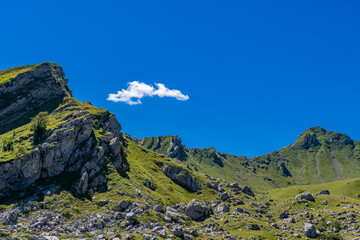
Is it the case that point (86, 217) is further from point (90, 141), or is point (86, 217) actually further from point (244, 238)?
point (244, 238)

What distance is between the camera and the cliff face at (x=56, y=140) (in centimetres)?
8019

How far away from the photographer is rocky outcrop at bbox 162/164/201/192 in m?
128

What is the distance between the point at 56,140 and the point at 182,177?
6707cm

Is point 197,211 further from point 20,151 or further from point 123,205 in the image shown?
point 20,151

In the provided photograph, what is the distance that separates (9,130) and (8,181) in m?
47.5

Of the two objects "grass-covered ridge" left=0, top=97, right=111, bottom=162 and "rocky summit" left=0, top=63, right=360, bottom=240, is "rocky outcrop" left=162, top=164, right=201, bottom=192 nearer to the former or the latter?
"rocky summit" left=0, top=63, right=360, bottom=240

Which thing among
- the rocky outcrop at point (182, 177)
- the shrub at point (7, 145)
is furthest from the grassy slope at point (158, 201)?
the shrub at point (7, 145)

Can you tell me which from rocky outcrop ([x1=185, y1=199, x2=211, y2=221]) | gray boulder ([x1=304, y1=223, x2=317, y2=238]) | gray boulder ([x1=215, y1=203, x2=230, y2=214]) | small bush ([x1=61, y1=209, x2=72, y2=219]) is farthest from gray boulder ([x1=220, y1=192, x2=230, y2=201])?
small bush ([x1=61, y1=209, x2=72, y2=219])

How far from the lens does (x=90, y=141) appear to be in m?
97.2

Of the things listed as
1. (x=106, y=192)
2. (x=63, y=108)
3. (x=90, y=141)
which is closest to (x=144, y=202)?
(x=106, y=192)

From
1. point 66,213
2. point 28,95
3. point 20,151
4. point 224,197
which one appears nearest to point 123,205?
point 66,213

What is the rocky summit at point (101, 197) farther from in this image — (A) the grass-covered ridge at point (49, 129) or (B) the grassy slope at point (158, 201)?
(A) the grass-covered ridge at point (49, 129)

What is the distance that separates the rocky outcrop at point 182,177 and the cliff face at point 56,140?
35.2m

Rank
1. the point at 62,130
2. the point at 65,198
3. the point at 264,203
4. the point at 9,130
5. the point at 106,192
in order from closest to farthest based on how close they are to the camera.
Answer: the point at 65,198
the point at 106,192
the point at 62,130
the point at 9,130
the point at 264,203
